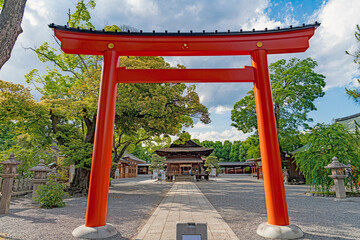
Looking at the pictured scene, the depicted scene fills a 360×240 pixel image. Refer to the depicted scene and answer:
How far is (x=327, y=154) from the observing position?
9.65 meters

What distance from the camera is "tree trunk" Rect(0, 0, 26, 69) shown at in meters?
3.44

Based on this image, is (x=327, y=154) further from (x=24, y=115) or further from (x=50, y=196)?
(x=24, y=115)

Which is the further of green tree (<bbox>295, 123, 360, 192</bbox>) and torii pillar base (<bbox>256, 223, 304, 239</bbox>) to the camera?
green tree (<bbox>295, 123, 360, 192</bbox>)

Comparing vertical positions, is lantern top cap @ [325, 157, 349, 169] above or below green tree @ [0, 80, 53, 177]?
below

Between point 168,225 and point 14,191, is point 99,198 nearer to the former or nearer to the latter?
point 168,225

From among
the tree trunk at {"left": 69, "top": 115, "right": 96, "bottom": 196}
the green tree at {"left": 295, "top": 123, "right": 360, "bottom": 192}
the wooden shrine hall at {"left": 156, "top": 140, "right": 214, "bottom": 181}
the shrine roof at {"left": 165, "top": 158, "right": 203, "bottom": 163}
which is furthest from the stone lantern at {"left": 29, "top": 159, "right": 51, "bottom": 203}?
the shrine roof at {"left": 165, "top": 158, "right": 203, "bottom": 163}

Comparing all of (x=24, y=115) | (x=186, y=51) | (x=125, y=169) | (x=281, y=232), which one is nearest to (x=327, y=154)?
(x=281, y=232)

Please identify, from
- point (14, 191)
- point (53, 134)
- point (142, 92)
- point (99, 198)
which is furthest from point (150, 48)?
point (14, 191)

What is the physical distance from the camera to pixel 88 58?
545 inches

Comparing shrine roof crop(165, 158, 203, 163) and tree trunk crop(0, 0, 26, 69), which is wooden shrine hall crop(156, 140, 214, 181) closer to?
shrine roof crop(165, 158, 203, 163)

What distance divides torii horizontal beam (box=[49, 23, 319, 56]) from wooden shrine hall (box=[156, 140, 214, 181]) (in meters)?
20.9

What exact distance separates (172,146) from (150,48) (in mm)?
22374

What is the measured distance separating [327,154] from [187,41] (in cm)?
914

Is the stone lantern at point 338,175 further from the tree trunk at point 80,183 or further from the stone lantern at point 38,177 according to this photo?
the stone lantern at point 38,177
